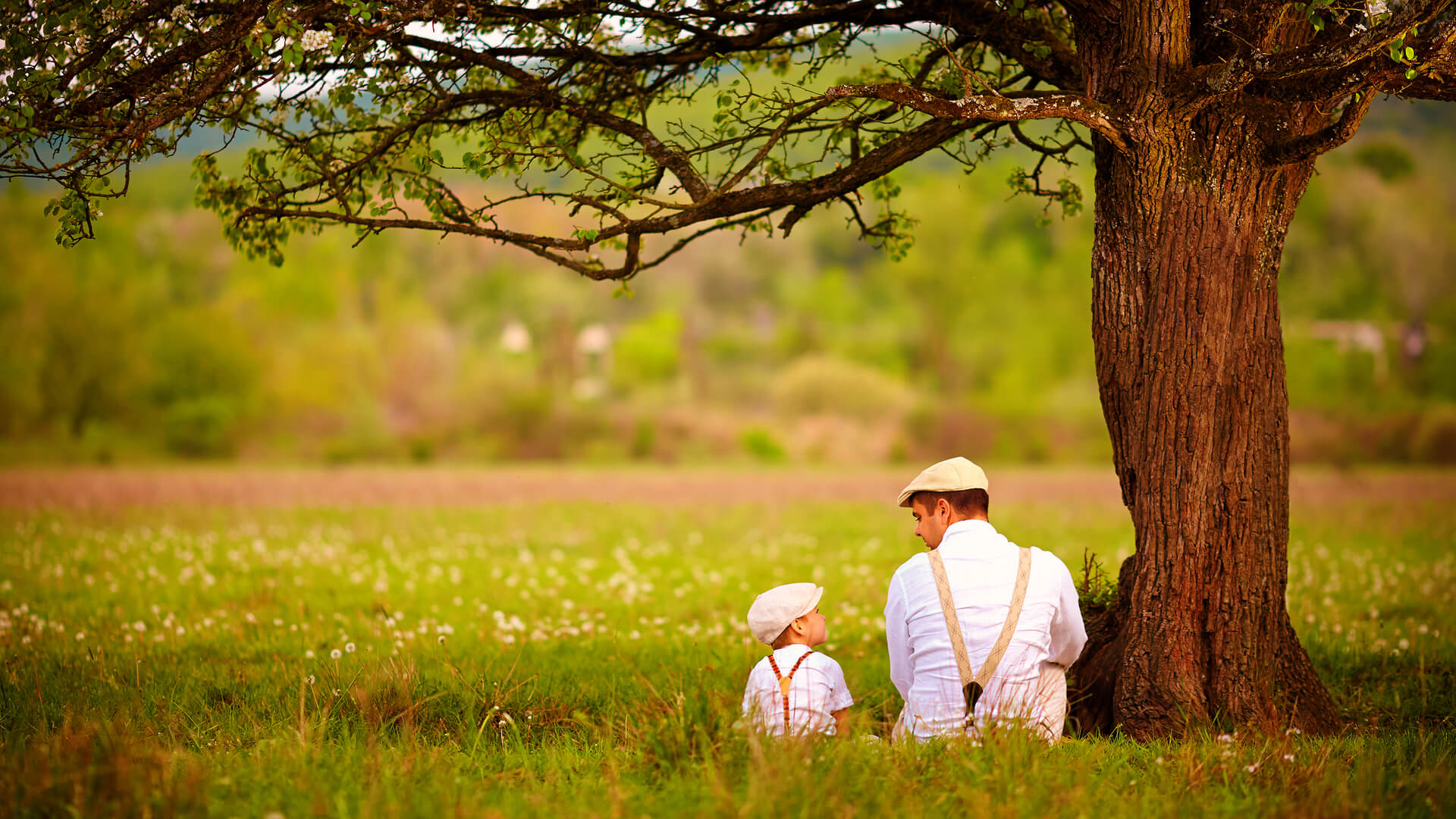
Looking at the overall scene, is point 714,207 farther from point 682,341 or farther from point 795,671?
point 682,341

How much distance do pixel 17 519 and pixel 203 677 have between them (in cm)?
1221

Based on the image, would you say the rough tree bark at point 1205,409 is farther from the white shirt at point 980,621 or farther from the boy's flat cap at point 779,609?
the boy's flat cap at point 779,609

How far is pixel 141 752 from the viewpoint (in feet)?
13.5

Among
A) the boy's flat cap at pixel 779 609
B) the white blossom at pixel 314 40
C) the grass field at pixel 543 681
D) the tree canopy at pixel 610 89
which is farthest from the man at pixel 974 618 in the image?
the white blossom at pixel 314 40

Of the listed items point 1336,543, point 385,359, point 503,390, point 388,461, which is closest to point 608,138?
point 1336,543

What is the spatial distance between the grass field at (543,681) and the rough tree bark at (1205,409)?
1.56 ft

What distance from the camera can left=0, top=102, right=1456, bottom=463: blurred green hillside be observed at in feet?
143

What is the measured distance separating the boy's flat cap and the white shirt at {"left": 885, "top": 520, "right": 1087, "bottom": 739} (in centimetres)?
42

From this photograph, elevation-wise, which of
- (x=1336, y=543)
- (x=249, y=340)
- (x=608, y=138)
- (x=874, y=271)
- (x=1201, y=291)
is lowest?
(x=1336, y=543)

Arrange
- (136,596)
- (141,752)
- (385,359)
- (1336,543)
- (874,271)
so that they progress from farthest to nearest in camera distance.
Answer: (874,271) → (385,359) → (1336,543) → (136,596) → (141,752)

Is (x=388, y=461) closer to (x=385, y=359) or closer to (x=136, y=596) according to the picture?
(x=385, y=359)

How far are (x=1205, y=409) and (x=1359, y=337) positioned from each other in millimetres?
68403

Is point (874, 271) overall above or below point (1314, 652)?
above

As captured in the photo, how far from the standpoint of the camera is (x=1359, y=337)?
63406 mm
